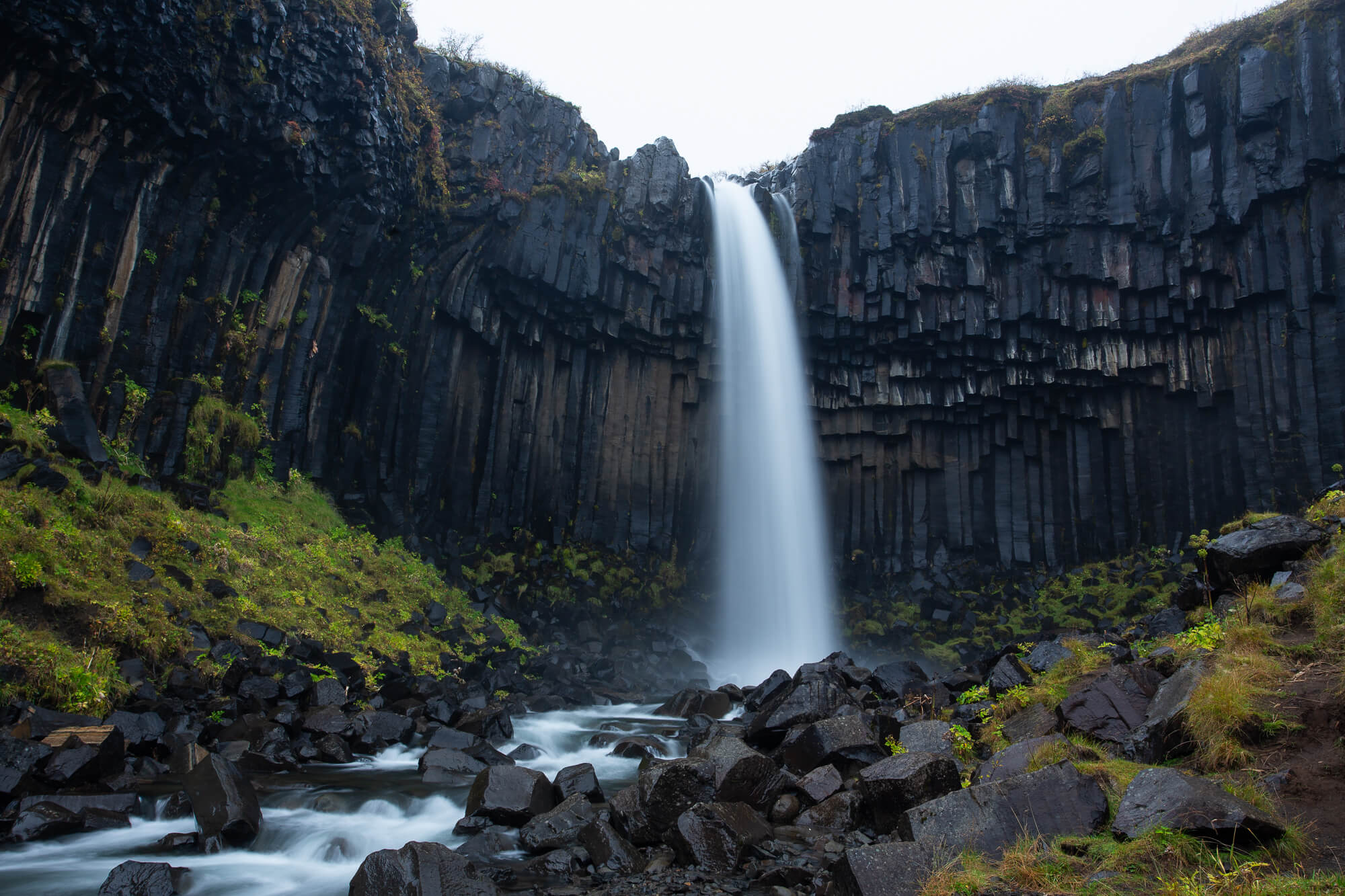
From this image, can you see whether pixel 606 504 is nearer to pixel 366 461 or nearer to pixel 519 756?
pixel 366 461

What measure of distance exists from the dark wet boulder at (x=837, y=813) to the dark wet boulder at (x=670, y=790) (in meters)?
1.01

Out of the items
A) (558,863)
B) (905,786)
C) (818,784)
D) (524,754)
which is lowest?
(524,754)

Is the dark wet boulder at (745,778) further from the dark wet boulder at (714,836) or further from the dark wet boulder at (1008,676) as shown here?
the dark wet boulder at (1008,676)

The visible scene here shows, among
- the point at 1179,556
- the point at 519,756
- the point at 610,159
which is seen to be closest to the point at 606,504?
the point at 610,159

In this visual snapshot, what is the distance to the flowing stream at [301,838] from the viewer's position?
20.2 ft

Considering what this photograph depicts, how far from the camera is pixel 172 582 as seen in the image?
11750 millimetres

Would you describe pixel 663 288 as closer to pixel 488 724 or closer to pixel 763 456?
pixel 763 456

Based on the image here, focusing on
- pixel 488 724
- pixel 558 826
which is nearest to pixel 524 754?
pixel 488 724

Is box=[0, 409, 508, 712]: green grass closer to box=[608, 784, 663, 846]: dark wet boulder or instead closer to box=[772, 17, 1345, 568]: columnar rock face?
box=[608, 784, 663, 846]: dark wet boulder

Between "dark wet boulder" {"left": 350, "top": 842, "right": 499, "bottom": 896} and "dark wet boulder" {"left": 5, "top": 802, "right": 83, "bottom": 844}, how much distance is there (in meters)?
3.15

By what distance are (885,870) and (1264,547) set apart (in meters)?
6.54

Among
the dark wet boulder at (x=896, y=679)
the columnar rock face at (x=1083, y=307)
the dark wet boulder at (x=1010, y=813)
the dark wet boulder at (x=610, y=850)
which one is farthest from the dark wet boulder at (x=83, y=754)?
the columnar rock face at (x=1083, y=307)

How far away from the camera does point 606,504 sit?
77.0 feet

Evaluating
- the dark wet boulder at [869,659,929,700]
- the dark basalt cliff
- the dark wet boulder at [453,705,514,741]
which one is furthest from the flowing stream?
the dark basalt cliff
